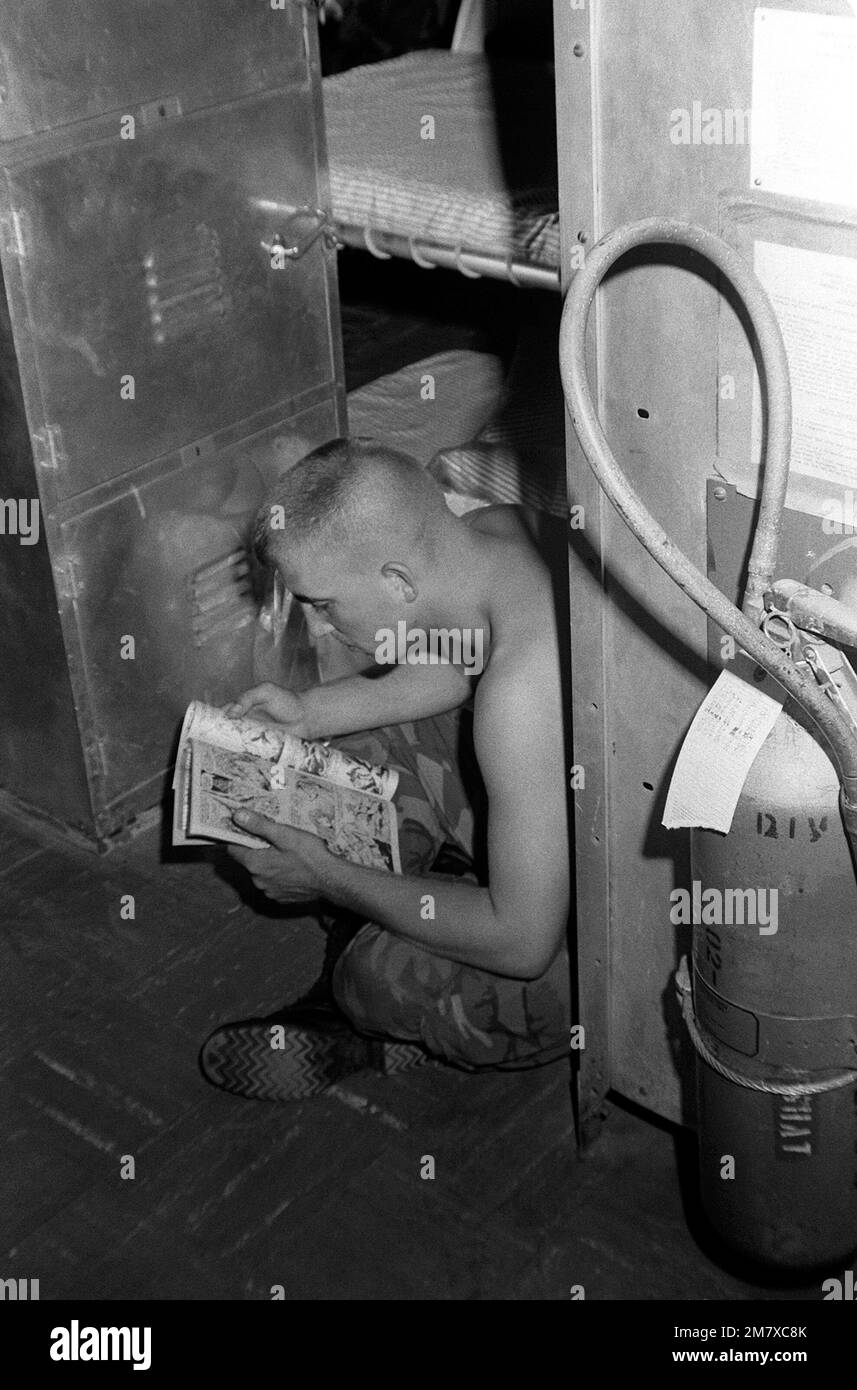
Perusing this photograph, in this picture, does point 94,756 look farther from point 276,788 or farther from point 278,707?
point 276,788

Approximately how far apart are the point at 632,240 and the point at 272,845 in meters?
1.00

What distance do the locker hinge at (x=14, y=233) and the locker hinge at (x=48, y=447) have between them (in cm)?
24

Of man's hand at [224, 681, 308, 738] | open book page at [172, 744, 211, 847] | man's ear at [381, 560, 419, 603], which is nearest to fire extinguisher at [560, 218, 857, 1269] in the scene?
man's ear at [381, 560, 419, 603]

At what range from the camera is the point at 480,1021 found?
76.0 inches

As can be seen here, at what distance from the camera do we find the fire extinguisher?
1.21m

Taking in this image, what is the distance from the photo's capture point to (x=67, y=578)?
2.23m

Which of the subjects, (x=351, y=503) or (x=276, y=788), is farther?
(x=276, y=788)

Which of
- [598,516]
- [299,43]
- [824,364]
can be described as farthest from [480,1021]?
[299,43]

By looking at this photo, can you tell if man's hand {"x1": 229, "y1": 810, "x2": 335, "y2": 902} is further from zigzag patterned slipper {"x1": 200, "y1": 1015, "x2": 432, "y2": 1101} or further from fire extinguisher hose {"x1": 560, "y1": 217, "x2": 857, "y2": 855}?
fire extinguisher hose {"x1": 560, "y1": 217, "x2": 857, "y2": 855}

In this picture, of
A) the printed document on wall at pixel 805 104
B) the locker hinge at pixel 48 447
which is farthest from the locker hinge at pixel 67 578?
the printed document on wall at pixel 805 104

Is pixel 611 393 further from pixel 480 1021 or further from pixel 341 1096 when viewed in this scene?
pixel 341 1096

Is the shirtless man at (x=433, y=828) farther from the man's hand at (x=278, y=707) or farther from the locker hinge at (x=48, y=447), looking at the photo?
the locker hinge at (x=48, y=447)

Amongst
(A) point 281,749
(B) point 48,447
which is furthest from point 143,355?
(A) point 281,749

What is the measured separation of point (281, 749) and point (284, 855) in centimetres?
14
